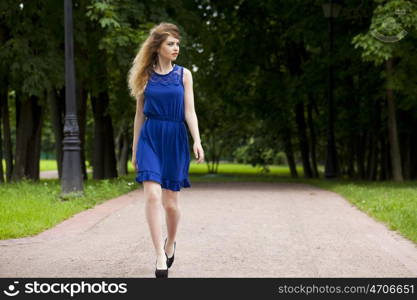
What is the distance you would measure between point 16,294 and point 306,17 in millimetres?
16732

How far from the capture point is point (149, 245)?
739 cm

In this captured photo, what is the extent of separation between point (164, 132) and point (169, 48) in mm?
681

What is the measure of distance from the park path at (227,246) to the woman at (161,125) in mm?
A: 657

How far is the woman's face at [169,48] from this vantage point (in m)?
5.68

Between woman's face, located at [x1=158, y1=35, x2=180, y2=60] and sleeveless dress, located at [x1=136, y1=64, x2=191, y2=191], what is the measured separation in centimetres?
13

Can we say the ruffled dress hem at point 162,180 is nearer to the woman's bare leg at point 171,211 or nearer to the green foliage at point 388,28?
the woman's bare leg at point 171,211

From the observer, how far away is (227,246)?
731 centimetres

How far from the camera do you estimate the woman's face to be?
18.6ft

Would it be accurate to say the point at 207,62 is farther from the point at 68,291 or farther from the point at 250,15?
the point at 68,291

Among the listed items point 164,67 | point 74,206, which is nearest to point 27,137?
point 74,206

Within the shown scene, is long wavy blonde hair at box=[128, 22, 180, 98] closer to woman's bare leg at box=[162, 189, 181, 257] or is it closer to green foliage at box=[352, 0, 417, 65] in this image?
woman's bare leg at box=[162, 189, 181, 257]

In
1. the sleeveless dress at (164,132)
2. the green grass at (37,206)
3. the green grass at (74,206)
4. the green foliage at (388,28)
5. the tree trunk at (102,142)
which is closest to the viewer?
the sleeveless dress at (164,132)

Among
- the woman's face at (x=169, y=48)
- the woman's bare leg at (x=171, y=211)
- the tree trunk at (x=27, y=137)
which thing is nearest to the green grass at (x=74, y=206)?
the woman's bare leg at (x=171, y=211)

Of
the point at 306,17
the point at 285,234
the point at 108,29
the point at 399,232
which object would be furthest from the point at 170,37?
the point at 306,17
